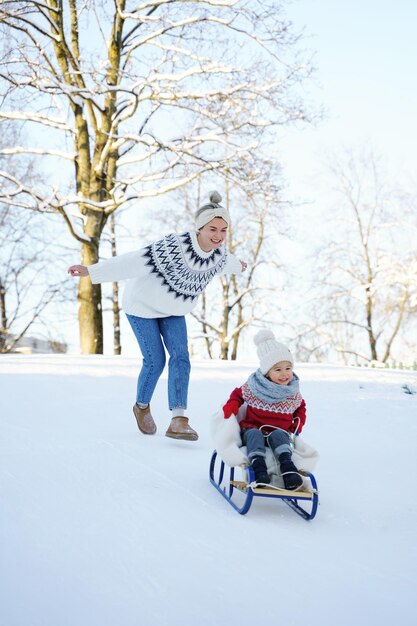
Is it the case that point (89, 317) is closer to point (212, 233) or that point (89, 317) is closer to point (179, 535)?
point (212, 233)

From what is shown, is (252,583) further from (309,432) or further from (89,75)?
(89,75)

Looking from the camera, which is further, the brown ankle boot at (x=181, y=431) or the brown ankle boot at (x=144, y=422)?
the brown ankle boot at (x=144, y=422)

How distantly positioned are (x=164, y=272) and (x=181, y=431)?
103 centimetres

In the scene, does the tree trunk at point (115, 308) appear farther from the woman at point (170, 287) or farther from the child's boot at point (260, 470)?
the child's boot at point (260, 470)

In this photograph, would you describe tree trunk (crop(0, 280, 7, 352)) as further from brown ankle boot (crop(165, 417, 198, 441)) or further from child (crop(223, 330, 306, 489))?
child (crop(223, 330, 306, 489))

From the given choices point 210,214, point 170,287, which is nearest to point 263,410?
point 170,287

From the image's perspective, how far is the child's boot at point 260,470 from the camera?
268cm

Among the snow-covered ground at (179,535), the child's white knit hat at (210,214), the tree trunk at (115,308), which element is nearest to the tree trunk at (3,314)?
the tree trunk at (115,308)

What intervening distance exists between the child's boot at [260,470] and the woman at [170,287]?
3.85ft

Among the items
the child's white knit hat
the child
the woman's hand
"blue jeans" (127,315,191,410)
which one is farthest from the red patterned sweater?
the woman's hand

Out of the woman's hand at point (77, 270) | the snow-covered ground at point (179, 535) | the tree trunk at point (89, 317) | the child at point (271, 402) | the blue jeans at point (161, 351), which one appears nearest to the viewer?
the snow-covered ground at point (179, 535)

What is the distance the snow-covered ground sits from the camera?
5.81 feet

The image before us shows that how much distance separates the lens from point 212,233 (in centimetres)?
387

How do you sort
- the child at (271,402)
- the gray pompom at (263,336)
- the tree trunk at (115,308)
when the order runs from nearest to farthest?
the child at (271,402), the gray pompom at (263,336), the tree trunk at (115,308)
